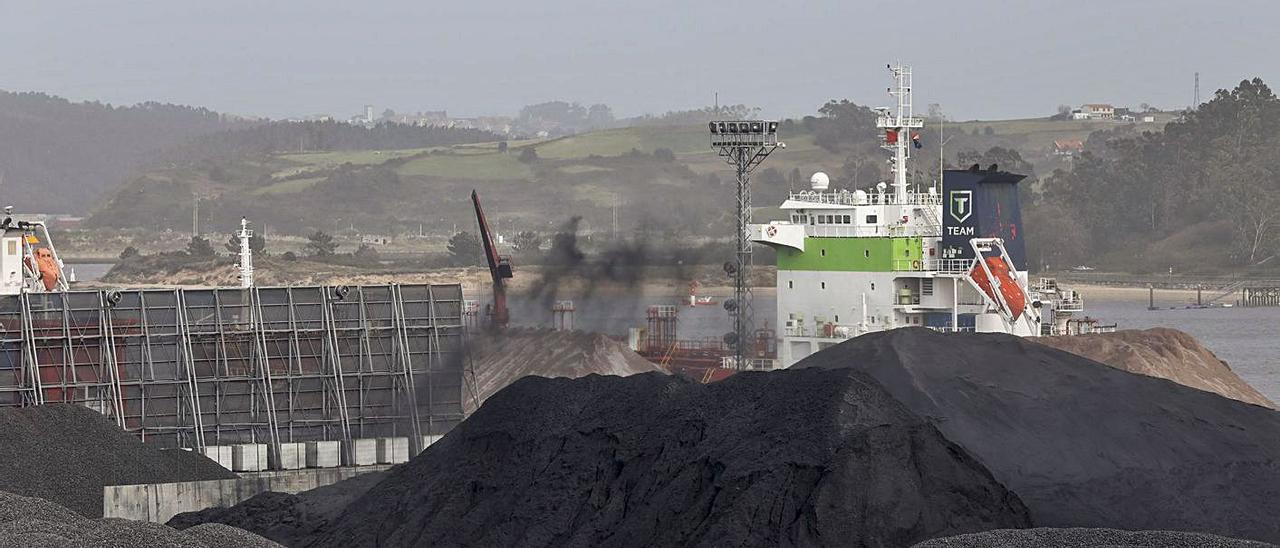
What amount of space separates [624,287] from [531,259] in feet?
113

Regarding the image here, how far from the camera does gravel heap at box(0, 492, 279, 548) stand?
2700cm

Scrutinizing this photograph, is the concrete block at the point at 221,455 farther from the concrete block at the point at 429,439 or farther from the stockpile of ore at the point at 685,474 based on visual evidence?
the stockpile of ore at the point at 685,474

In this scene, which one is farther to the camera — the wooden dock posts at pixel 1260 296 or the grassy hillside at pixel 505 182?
the grassy hillside at pixel 505 182

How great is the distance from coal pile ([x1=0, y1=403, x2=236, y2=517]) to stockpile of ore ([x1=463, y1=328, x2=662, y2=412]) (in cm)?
Answer: 1776

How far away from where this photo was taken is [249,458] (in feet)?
137

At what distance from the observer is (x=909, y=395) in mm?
32531

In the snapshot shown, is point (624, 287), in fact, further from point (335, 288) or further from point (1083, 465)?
point (1083, 465)

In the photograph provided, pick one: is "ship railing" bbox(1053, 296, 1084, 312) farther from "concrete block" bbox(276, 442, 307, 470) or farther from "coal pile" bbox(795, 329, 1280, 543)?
"concrete block" bbox(276, 442, 307, 470)

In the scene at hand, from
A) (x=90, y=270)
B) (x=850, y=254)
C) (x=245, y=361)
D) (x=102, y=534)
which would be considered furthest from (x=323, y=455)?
(x=90, y=270)

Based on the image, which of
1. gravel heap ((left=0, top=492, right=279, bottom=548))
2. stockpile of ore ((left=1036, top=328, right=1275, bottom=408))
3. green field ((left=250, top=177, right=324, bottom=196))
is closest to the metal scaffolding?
gravel heap ((left=0, top=492, right=279, bottom=548))

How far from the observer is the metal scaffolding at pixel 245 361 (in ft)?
139

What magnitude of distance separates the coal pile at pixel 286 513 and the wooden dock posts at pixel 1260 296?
87213 millimetres

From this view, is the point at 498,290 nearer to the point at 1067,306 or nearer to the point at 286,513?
the point at 1067,306

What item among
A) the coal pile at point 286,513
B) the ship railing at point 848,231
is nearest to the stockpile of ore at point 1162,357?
the ship railing at point 848,231
